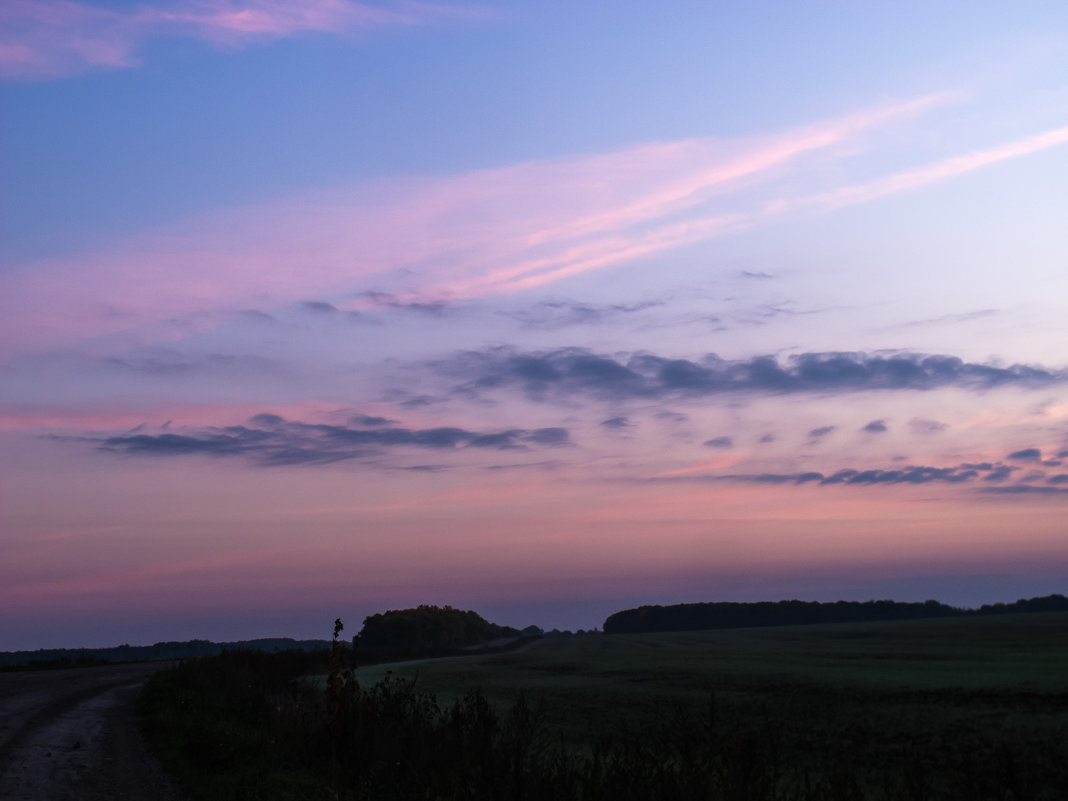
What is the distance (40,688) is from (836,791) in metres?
29.7

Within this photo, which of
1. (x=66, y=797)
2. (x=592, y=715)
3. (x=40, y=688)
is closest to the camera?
(x=66, y=797)

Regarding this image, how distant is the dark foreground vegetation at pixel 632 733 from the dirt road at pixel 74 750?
58 centimetres

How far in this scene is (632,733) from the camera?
66.6 ft

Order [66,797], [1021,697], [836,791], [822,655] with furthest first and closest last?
[822,655] < [1021,697] < [66,797] < [836,791]

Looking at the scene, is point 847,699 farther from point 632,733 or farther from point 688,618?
point 688,618

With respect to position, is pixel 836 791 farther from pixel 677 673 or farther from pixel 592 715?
pixel 677 673

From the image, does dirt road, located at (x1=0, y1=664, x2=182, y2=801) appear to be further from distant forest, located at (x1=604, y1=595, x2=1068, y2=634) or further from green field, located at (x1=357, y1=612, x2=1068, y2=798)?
distant forest, located at (x1=604, y1=595, x2=1068, y2=634)

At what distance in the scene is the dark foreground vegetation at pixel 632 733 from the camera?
8977mm

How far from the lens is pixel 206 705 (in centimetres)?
2116

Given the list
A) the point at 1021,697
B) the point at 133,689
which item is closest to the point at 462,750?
the point at 1021,697

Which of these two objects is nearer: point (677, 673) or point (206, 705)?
point (206, 705)

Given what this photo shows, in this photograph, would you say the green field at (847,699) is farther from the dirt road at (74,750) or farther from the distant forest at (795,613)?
the distant forest at (795,613)

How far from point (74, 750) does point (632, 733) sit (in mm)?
11557

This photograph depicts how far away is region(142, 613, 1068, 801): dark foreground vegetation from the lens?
898 cm
